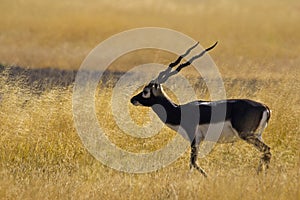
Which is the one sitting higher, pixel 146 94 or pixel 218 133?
pixel 146 94

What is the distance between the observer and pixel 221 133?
803 cm

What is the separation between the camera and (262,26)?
22.9 m

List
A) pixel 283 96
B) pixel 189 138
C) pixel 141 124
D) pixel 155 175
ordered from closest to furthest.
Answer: pixel 155 175 < pixel 189 138 < pixel 141 124 < pixel 283 96

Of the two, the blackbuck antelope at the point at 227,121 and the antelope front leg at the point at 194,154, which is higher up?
the blackbuck antelope at the point at 227,121

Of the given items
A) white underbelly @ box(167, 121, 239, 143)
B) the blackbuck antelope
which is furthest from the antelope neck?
white underbelly @ box(167, 121, 239, 143)

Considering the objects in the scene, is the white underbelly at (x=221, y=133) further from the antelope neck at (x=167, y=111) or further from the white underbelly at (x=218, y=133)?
the antelope neck at (x=167, y=111)

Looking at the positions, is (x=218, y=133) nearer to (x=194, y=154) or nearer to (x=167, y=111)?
(x=194, y=154)

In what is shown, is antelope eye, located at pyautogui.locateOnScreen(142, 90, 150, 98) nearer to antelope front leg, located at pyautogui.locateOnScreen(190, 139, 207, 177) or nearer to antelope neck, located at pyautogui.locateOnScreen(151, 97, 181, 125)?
antelope neck, located at pyautogui.locateOnScreen(151, 97, 181, 125)

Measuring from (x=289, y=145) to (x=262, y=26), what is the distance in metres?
14.6

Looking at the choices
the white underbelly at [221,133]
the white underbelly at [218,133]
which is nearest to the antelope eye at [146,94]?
the white underbelly at [218,133]

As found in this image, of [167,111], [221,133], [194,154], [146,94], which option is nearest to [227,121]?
[221,133]

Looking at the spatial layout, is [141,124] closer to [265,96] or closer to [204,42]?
[265,96]

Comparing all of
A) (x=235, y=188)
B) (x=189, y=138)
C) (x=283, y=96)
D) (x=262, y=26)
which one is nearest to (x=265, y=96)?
(x=283, y=96)

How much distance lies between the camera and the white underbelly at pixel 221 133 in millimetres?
8023
